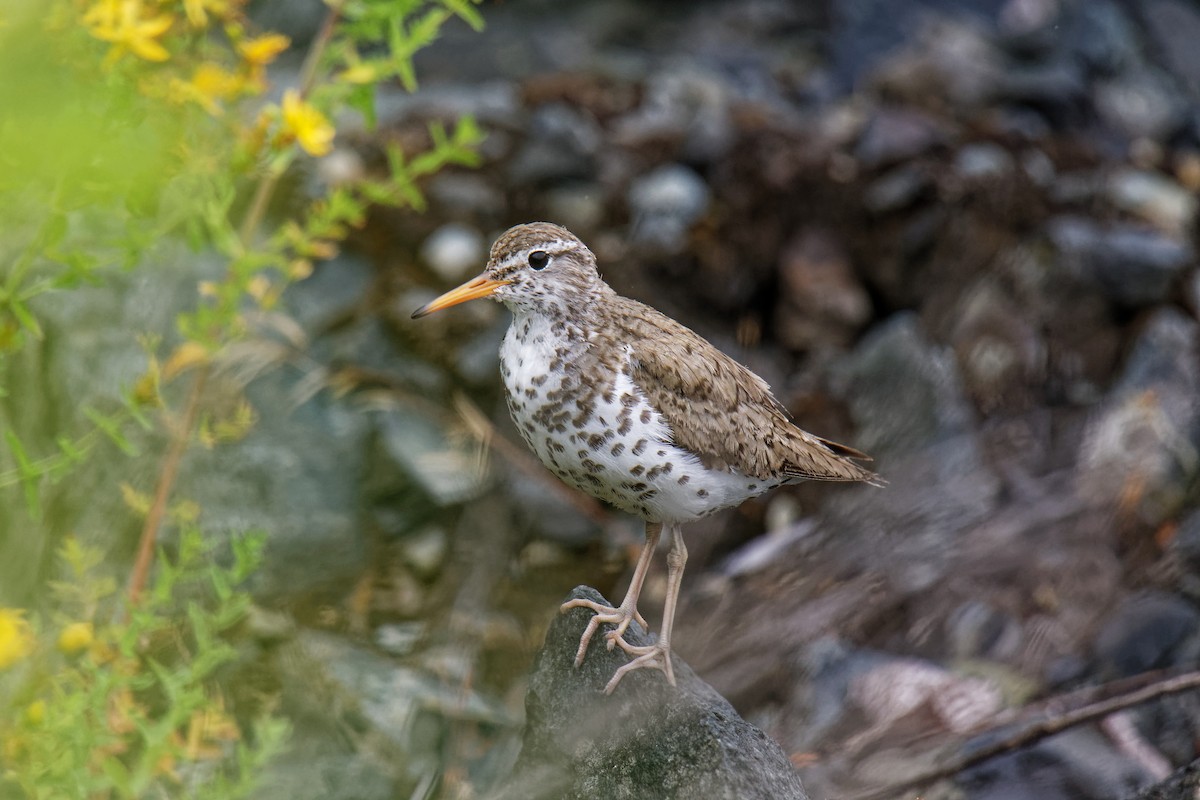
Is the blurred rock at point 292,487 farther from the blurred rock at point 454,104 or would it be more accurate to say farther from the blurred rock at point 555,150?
the blurred rock at point 454,104

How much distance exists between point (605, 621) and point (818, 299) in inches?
226

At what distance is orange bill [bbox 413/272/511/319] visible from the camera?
497cm

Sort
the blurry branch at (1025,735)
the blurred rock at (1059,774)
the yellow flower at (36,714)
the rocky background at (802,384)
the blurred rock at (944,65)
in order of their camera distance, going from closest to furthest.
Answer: the yellow flower at (36,714) < the blurry branch at (1025,735) < the blurred rock at (1059,774) < the rocky background at (802,384) < the blurred rock at (944,65)

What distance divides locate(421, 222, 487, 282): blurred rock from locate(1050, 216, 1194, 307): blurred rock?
4607mm

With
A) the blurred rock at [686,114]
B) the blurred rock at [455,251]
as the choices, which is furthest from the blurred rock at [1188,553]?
the blurred rock at [455,251]

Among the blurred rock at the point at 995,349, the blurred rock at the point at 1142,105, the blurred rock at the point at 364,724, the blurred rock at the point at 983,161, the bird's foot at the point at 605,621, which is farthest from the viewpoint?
the blurred rock at the point at 1142,105

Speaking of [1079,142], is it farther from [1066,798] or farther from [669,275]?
[1066,798]

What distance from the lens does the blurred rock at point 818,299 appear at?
10453mm

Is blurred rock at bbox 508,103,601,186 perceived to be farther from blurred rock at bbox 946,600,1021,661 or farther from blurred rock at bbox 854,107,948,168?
blurred rock at bbox 946,600,1021,661

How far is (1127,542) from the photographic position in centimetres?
862

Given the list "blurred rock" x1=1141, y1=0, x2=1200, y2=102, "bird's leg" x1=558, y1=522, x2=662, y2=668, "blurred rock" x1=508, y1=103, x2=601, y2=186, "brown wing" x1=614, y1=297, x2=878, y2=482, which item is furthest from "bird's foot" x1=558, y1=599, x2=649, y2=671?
"blurred rock" x1=1141, y1=0, x2=1200, y2=102

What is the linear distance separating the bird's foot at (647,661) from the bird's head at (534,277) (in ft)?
4.22

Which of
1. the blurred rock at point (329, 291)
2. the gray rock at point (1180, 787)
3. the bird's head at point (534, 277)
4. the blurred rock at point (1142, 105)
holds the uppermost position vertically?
the bird's head at point (534, 277)

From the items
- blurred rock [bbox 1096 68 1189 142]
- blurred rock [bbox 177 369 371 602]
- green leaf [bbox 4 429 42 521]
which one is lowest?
blurred rock [bbox 177 369 371 602]
